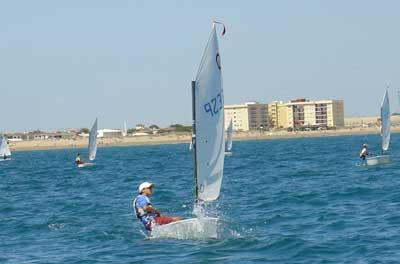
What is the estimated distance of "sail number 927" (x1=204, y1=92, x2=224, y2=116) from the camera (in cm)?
2012

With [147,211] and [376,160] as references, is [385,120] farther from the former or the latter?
[147,211]

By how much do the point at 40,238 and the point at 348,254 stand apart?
337 inches

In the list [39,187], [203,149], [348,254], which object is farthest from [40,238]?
[39,187]

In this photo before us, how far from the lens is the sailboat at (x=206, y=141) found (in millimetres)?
19844

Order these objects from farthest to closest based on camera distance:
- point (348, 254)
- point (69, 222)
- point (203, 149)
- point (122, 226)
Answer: point (69, 222) → point (122, 226) → point (203, 149) → point (348, 254)

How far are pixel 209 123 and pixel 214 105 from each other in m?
0.43

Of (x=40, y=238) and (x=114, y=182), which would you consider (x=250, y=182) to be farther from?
(x=40, y=238)

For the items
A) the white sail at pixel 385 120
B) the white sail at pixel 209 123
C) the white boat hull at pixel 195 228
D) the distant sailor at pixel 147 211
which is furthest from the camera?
the white sail at pixel 385 120

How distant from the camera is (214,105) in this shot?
796 inches

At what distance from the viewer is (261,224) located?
24.0 meters

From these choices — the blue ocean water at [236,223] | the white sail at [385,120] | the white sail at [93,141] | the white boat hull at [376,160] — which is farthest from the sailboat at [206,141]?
the white sail at [93,141]

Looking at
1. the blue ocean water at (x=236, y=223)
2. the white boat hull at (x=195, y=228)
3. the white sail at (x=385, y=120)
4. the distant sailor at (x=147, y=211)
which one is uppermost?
the white sail at (x=385, y=120)

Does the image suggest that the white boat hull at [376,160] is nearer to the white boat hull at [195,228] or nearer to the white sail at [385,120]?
the white sail at [385,120]

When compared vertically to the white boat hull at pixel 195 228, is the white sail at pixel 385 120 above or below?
above
